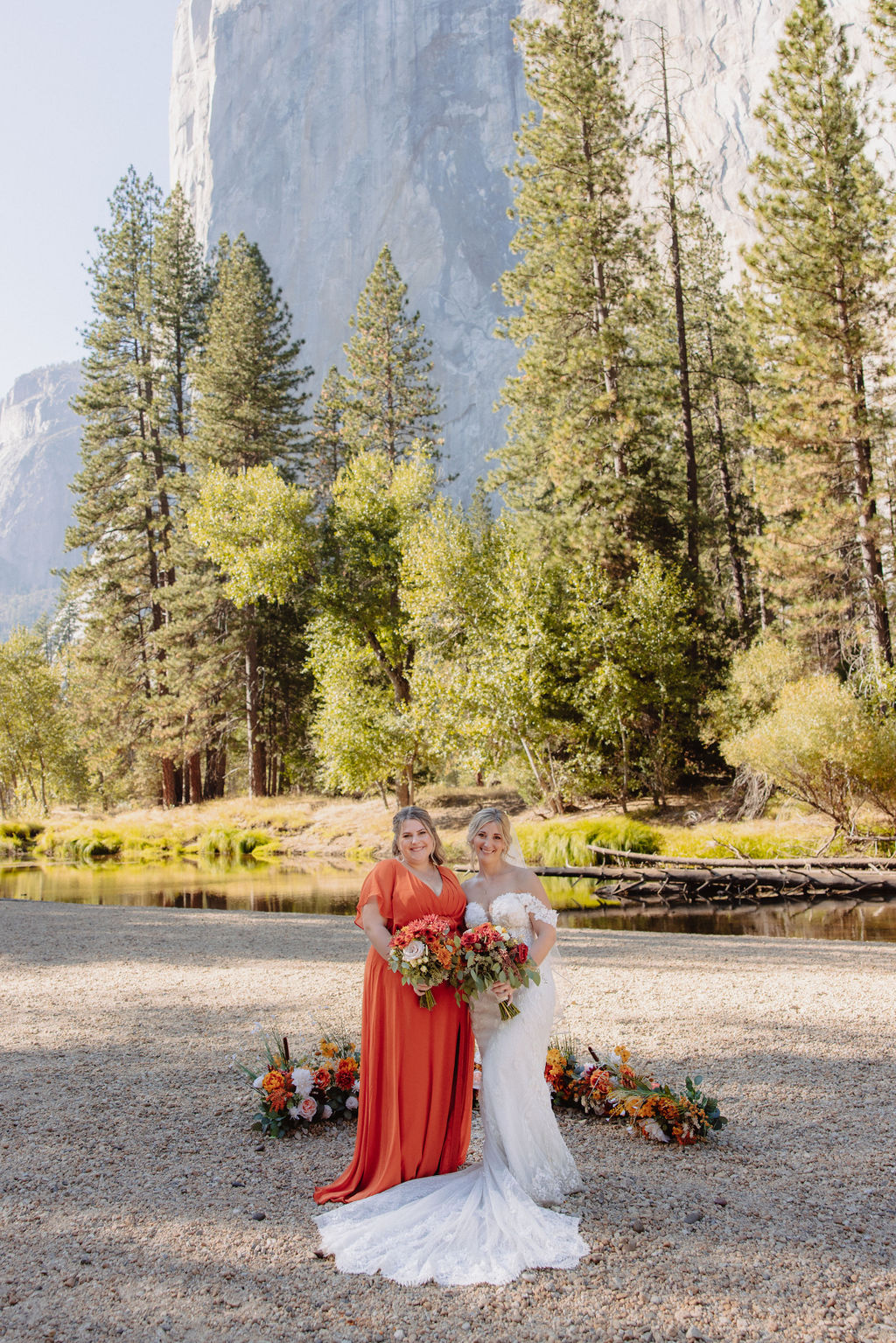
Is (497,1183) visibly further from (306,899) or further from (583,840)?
(583,840)

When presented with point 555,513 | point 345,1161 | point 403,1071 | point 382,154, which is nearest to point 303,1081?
point 345,1161

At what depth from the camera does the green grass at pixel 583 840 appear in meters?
19.8

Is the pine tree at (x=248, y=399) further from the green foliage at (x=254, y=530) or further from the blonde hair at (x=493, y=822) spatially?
the blonde hair at (x=493, y=822)

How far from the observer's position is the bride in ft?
11.7

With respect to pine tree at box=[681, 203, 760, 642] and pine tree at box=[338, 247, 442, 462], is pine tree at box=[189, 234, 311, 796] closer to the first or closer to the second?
pine tree at box=[338, 247, 442, 462]

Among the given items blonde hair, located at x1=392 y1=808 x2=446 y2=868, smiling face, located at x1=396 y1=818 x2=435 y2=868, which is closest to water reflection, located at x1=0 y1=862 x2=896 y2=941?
blonde hair, located at x1=392 y1=808 x2=446 y2=868

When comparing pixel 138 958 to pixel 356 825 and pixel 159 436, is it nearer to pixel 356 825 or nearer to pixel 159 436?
pixel 356 825

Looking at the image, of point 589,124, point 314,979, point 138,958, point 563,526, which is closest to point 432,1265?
point 314,979

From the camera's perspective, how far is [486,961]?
4023mm

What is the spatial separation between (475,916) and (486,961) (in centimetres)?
30

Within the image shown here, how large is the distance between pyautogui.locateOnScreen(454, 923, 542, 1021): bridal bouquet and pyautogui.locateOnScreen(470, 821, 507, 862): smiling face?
40 cm

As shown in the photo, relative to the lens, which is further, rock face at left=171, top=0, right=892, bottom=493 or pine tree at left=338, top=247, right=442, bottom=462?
rock face at left=171, top=0, right=892, bottom=493

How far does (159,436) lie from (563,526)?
1960 centimetres

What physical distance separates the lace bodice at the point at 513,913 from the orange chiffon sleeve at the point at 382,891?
395 millimetres
